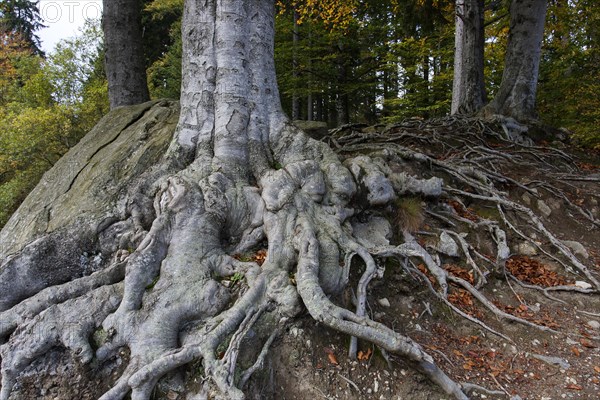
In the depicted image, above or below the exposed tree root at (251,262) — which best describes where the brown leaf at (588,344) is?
below

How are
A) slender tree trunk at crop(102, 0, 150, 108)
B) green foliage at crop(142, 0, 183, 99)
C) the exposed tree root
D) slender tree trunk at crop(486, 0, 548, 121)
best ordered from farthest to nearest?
green foliage at crop(142, 0, 183, 99) → slender tree trunk at crop(486, 0, 548, 121) → slender tree trunk at crop(102, 0, 150, 108) → the exposed tree root

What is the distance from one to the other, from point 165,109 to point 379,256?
361 cm

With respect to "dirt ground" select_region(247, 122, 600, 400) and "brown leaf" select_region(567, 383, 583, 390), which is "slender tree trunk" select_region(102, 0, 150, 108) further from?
"brown leaf" select_region(567, 383, 583, 390)

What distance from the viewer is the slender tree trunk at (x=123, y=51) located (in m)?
5.50

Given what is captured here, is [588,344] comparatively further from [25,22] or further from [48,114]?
[25,22]

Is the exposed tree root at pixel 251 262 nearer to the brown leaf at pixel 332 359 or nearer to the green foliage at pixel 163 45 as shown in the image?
the brown leaf at pixel 332 359

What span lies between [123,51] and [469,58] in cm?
713

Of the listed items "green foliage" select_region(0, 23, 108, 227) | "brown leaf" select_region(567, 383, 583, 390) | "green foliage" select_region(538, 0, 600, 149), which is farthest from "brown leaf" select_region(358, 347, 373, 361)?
"green foliage" select_region(0, 23, 108, 227)

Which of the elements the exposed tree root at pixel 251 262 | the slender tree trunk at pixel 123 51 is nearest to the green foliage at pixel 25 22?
the slender tree trunk at pixel 123 51

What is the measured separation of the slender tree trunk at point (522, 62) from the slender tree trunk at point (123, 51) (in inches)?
275

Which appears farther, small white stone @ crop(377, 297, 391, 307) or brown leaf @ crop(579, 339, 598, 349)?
small white stone @ crop(377, 297, 391, 307)

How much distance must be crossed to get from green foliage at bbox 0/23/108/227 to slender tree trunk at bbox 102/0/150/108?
24.1 ft

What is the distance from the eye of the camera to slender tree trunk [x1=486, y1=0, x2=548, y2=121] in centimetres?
663

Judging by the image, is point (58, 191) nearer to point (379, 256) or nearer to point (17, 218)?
point (17, 218)
